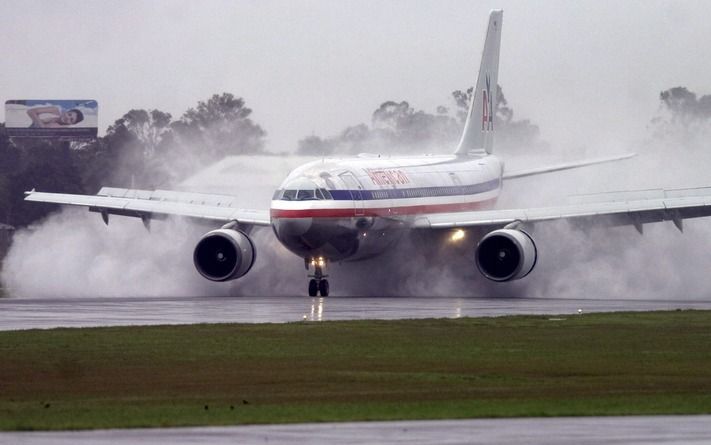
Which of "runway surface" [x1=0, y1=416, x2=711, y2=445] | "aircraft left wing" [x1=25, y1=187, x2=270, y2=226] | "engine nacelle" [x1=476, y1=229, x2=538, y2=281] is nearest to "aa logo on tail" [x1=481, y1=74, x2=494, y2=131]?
"aircraft left wing" [x1=25, y1=187, x2=270, y2=226]

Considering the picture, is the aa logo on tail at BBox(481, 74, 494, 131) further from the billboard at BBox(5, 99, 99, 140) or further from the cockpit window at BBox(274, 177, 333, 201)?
the billboard at BBox(5, 99, 99, 140)

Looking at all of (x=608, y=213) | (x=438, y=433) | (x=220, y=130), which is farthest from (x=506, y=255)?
(x=220, y=130)

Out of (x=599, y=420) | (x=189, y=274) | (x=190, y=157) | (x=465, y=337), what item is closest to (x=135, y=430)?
(x=599, y=420)

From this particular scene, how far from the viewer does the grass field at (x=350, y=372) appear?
20.7 meters

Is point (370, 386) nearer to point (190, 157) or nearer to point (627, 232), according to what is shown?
point (627, 232)

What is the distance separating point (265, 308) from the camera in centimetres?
4378

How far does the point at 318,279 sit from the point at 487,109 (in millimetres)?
18223

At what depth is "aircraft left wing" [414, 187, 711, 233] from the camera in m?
51.1

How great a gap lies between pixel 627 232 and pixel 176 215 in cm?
1479

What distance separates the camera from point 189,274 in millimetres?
56031

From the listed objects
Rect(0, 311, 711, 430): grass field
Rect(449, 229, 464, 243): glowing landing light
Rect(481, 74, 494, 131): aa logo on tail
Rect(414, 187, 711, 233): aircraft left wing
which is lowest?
Rect(0, 311, 711, 430): grass field

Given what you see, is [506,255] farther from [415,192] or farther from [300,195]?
[300,195]

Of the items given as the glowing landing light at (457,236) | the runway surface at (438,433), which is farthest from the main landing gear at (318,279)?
the runway surface at (438,433)

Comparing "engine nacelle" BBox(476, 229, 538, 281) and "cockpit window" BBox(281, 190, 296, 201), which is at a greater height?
"cockpit window" BBox(281, 190, 296, 201)
